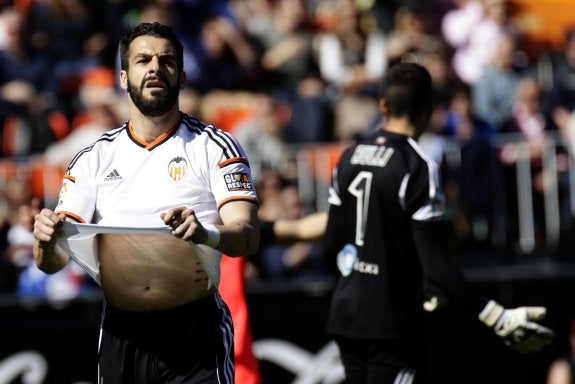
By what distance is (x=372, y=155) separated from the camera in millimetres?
6770

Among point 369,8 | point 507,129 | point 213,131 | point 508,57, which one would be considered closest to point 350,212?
point 213,131

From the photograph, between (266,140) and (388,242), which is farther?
(266,140)

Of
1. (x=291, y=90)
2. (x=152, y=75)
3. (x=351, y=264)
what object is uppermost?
(x=291, y=90)

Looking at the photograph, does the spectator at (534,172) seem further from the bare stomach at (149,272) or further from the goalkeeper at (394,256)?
the bare stomach at (149,272)

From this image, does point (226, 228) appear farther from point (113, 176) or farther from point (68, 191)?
point (68, 191)

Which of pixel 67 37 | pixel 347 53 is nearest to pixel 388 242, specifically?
pixel 347 53

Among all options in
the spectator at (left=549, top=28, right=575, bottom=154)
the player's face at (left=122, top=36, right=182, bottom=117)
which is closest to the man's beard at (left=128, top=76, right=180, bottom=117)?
the player's face at (left=122, top=36, right=182, bottom=117)

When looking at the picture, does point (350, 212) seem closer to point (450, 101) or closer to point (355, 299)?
point (355, 299)

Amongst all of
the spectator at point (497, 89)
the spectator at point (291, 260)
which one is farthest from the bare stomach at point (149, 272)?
the spectator at point (497, 89)

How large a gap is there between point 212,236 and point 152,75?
3.09 ft

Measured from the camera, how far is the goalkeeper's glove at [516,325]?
21.8 ft

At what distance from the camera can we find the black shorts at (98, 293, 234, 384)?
5.60m

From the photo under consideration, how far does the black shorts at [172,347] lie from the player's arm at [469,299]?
4.47 ft

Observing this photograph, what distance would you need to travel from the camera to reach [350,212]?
684 centimetres
